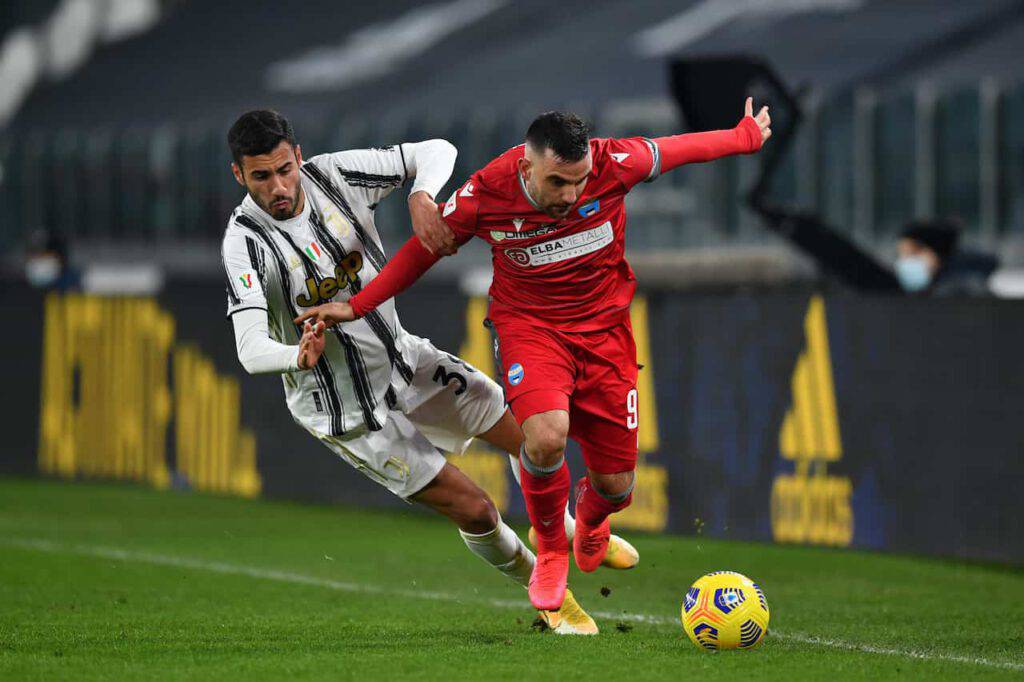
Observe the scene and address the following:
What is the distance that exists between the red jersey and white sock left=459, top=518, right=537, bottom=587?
0.91 metres

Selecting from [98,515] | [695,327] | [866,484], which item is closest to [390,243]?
[98,515]

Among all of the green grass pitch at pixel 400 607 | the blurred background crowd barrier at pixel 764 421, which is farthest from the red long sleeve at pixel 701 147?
the blurred background crowd barrier at pixel 764 421

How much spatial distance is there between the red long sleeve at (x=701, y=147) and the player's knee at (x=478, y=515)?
60.8 inches

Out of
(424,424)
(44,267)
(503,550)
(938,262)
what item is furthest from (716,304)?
(44,267)

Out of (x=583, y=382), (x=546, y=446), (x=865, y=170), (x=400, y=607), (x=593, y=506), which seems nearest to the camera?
A: (x=546, y=446)

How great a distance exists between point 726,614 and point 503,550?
3.76ft

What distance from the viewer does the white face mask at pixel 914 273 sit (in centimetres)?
1136

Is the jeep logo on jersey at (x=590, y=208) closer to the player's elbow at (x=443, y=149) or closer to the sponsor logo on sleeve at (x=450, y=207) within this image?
the sponsor logo on sleeve at (x=450, y=207)

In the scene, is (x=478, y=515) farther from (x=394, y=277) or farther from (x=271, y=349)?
(x=271, y=349)

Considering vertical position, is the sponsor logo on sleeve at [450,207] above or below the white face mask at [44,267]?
above

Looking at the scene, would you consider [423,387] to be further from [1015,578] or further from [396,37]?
[396,37]

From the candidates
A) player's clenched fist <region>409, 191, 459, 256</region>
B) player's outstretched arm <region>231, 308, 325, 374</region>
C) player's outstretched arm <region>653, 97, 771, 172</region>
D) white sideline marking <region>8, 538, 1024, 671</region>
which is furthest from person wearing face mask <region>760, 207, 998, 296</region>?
player's outstretched arm <region>231, 308, 325, 374</region>

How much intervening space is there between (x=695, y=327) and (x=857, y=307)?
46.5 inches

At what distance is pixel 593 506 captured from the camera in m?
6.81
